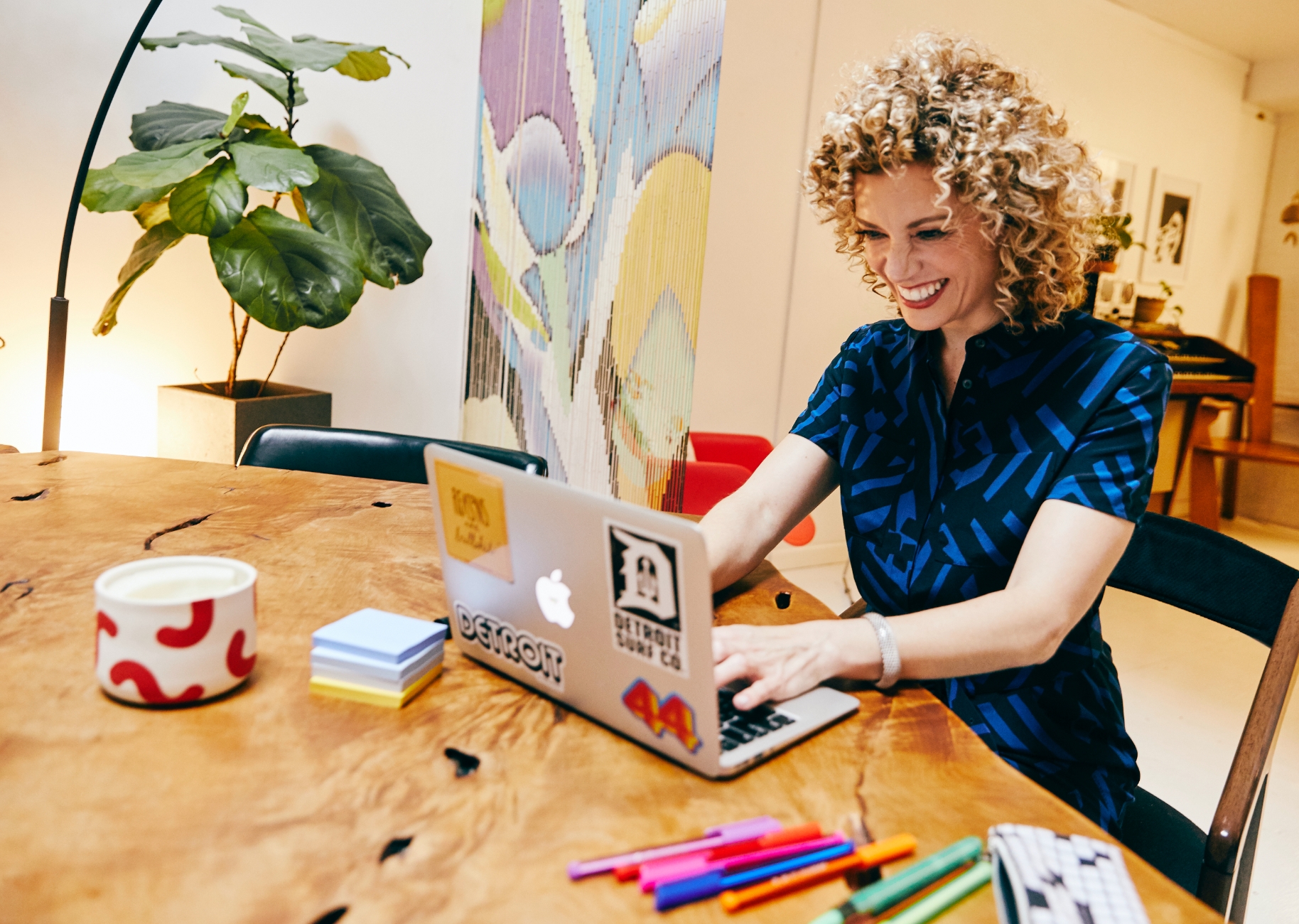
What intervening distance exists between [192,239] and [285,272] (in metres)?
0.76

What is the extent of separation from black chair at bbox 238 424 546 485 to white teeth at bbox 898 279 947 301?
0.76 metres

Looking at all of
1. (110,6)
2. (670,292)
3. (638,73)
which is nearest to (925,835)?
(670,292)

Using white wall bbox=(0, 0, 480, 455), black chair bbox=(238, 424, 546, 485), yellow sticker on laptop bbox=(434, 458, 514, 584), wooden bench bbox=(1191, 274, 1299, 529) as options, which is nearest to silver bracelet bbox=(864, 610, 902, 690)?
yellow sticker on laptop bbox=(434, 458, 514, 584)

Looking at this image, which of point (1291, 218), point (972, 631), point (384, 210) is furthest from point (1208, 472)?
point (972, 631)

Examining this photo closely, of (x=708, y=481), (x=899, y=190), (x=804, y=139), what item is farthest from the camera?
(x=804, y=139)

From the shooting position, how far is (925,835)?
0.59 meters

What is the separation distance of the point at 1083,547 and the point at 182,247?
9.02ft

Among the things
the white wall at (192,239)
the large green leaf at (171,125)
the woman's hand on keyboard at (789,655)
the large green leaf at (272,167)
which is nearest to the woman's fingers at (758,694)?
the woman's hand on keyboard at (789,655)

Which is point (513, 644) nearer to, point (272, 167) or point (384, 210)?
point (272, 167)

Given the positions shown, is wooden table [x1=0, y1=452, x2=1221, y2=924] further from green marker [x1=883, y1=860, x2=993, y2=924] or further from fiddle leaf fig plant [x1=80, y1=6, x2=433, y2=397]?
fiddle leaf fig plant [x1=80, y1=6, x2=433, y2=397]

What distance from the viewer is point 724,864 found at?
52cm

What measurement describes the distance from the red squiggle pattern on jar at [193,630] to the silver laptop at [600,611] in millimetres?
201

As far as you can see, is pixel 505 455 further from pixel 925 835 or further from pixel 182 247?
pixel 182 247

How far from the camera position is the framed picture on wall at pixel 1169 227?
506 cm
